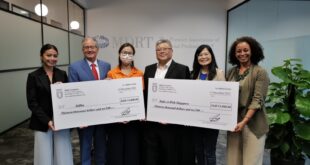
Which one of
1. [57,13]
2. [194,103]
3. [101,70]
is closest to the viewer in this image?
[194,103]

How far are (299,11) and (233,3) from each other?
295 centimetres

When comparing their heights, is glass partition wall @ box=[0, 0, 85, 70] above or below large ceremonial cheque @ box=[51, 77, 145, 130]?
above

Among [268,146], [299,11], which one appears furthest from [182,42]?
[268,146]

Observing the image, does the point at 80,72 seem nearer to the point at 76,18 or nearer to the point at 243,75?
the point at 243,75

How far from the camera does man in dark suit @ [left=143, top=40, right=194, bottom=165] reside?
6.68 feet

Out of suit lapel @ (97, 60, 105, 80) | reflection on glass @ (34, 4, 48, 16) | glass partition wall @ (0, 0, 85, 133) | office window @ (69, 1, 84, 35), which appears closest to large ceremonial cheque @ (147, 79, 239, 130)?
suit lapel @ (97, 60, 105, 80)

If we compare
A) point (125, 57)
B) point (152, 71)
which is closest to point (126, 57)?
point (125, 57)

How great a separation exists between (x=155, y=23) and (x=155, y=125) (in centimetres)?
528

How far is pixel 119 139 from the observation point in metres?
2.10

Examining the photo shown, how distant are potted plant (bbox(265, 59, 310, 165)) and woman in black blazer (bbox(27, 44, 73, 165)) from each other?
191 cm

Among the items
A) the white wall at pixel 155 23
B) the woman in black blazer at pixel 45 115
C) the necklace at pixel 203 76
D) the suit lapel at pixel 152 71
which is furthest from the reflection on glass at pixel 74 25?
the necklace at pixel 203 76

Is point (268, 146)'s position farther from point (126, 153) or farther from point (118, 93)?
point (118, 93)

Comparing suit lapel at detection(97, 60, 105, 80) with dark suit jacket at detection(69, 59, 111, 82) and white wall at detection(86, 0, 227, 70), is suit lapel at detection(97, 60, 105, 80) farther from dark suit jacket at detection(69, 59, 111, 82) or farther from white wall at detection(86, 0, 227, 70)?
white wall at detection(86, 0, 227, 70)

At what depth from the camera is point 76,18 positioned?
6.22 m
